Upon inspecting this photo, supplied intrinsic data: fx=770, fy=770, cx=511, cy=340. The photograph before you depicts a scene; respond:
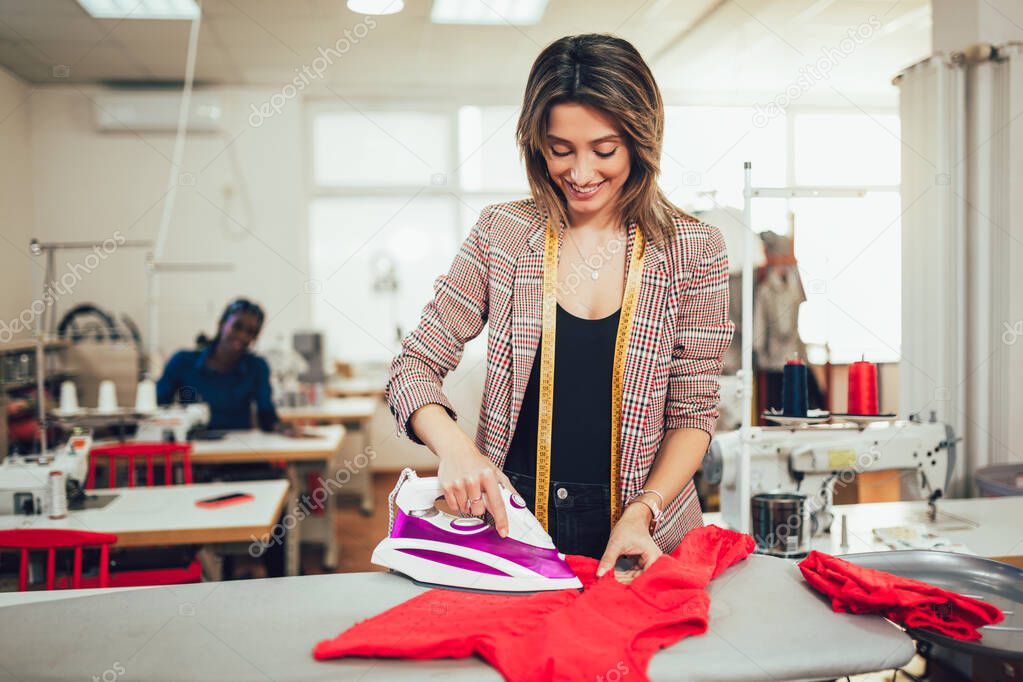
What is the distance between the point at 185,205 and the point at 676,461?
5.68 m

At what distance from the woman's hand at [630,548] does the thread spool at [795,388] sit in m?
0.93

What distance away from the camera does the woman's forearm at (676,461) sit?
1.27 m

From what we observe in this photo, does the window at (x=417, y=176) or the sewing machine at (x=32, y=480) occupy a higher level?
the window at (x=417, y=176)

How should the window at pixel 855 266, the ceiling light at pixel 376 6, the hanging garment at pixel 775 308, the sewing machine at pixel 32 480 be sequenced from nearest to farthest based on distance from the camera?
the sewing machine at pixel 32 480 < the window at pixel 855 266 < the ceiling light at pixel 376 6 < the hanging garment at pixel 775 308

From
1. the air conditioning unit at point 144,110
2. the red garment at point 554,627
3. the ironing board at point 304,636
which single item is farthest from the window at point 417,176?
the red garment at point 554,627

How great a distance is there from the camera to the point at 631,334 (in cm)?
129

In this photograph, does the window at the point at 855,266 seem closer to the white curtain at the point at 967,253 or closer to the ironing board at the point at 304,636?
the white curtain at the point at 967,253

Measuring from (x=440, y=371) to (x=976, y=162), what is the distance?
2.32 meters

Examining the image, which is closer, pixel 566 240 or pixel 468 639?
pixel 468 639

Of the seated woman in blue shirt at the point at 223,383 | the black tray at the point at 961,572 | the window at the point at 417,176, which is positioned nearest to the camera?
the black tray at the point at 961,572

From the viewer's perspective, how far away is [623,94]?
1.19 m

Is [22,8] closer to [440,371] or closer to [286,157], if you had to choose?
[286,157]

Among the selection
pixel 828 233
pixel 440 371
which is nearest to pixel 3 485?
pixel 440 371

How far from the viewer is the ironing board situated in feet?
2.90
